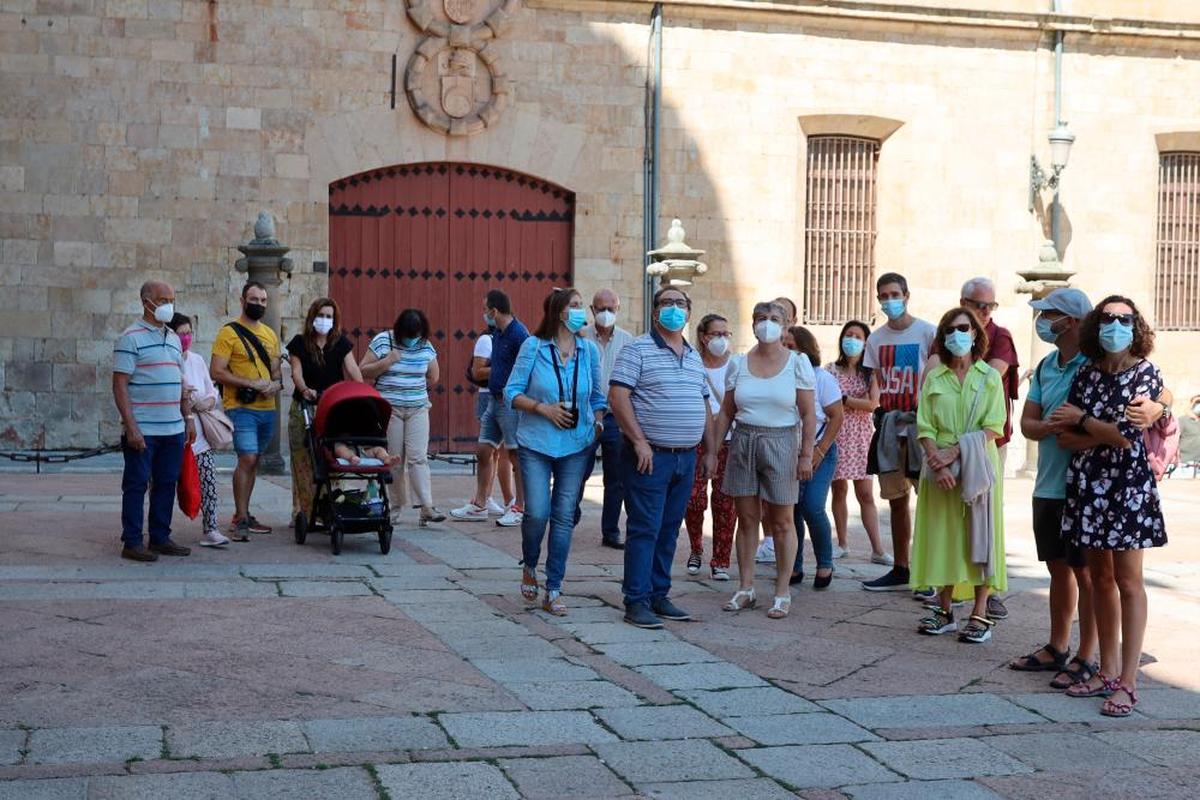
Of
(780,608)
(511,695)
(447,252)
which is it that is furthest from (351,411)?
(447,252)

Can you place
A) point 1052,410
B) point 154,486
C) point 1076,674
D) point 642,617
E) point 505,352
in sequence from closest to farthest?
point 1076,674
point 1052,410
point 642,617
point 154,486
point 505,352

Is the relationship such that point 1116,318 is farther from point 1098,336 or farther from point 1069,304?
point 1069,304

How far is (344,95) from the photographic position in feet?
59.8

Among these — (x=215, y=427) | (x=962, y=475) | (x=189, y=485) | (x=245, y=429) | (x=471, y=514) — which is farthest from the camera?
(x=471, y=514)

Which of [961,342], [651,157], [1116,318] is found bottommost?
[961,342]

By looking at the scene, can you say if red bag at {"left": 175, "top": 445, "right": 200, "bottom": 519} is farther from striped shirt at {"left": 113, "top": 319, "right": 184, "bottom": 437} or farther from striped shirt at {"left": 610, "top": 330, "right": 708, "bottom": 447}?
striped shirt at {"left": 610, "top": 330, "right": 708, "bottom": 447}

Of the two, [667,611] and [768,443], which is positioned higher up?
[768,443]

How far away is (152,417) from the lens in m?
10.1

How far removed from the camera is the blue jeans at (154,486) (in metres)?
10.1

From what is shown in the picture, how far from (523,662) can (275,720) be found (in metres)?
1.46

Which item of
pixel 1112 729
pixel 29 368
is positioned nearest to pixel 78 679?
pixel 1112 729

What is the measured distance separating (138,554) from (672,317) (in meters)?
3.70

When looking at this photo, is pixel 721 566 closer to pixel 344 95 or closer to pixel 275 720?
pixel 275 720

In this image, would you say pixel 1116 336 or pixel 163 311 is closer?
pixel 1116 336
